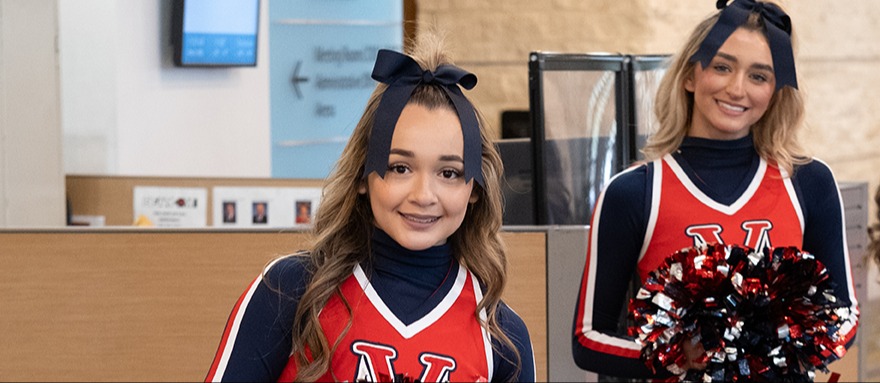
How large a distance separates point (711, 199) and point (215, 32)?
12.0 feet

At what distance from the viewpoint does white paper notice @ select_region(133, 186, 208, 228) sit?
13.3 ft

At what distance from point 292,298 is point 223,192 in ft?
8.78

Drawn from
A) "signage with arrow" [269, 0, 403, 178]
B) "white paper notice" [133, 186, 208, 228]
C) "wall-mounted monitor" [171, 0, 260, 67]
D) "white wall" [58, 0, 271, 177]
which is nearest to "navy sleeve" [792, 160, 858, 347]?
"white paper notice" [133, 186, 208, 228]

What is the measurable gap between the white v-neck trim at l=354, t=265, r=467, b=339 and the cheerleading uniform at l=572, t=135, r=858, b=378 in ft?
1.73

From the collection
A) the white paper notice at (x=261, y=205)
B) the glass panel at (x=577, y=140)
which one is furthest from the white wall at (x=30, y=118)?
the glass panel at (x=577, y=140)

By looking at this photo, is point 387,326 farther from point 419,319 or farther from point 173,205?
point 173,205

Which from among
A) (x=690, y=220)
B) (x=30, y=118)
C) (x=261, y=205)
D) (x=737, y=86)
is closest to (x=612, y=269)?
(x=690, y=220)

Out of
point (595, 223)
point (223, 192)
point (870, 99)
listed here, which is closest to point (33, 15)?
point (223, 192)

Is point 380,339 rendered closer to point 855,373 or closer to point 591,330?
point 591,330

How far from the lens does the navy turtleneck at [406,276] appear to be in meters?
1.56

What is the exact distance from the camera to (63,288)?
7.75 ft

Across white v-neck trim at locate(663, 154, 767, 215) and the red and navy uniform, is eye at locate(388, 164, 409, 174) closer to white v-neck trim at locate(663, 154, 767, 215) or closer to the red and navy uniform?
the red and navy uniform

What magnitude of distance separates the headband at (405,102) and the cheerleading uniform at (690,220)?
574 millimetres

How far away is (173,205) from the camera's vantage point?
408cm
